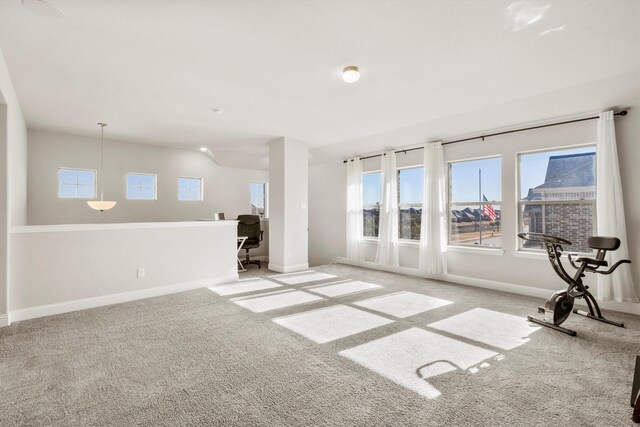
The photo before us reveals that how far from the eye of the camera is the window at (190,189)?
722cm

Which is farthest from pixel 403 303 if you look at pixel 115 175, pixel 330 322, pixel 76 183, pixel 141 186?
pixel 76 183

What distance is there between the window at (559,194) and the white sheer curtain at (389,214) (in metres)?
2.12

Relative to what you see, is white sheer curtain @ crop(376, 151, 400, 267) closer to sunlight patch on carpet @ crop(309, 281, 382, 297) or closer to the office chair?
sunlight patch on carpet @ crop(309, 281, 382, 297)

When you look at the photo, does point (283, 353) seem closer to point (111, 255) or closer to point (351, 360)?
point (351, 360)

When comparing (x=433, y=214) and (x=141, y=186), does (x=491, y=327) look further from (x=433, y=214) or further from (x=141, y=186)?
(x=141, y=186)

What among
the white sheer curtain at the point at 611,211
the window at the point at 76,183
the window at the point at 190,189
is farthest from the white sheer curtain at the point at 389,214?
the window at the point at 76,183

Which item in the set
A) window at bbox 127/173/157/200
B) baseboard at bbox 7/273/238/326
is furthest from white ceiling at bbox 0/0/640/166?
baseboard at bbox 7/273/238/326

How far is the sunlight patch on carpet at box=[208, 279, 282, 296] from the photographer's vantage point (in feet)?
14.9

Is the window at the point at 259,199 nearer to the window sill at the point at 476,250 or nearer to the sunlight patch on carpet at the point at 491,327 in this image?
the window sill at the point at 476,250

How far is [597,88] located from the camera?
334 centimetres

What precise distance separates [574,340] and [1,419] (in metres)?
4.36

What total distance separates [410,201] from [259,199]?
439 cm

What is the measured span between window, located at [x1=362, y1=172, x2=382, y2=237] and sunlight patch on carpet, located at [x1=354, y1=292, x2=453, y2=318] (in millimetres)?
2641

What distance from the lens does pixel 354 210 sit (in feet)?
22.3
